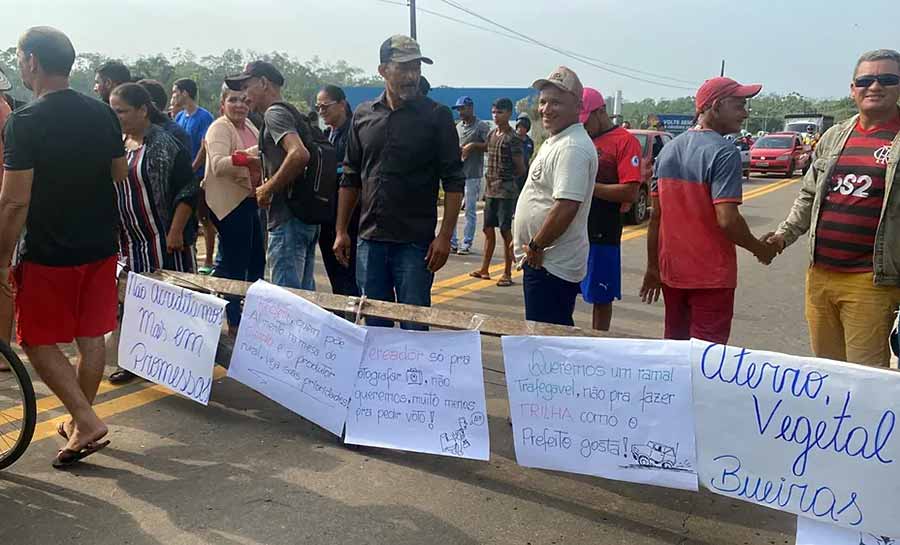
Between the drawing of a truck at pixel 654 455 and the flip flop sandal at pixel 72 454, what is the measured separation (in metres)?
2.36

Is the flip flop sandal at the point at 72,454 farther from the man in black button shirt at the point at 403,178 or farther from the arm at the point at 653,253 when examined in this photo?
the arm at the point at 653,253

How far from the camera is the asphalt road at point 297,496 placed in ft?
9.70

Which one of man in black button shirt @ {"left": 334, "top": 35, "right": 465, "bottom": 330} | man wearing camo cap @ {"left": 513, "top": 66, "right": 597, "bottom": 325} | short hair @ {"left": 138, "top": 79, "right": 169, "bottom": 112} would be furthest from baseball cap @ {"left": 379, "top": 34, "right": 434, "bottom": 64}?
short hair @ {"left": 138, "top": 79, "right": 169, "bottom": 112}

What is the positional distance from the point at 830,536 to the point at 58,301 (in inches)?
126

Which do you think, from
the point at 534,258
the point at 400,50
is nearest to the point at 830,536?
the point at 534,258

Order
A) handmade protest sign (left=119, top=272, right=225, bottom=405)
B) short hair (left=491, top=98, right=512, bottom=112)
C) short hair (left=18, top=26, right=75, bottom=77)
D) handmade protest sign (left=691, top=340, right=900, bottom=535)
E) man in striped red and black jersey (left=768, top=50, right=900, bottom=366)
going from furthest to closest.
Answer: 1. short hair (left=491, top=98, right=512, bottom=112)
2. handmade protest sign (left=119, top=272, right=225, bottom=405)
3. short hair (left=18, top=26, right=75, bottom=77)
4. man in striped red and black jersey (left=768, top=50, right=900, bottom=366)
5. handmade protest sign (left=691, top=340, right=900, bottom=535)

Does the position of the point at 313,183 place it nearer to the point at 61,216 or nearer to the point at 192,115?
the point at 61,216

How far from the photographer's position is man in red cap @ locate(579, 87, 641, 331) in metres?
4.48

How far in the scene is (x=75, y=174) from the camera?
3.31m

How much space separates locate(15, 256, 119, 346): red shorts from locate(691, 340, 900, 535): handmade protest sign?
2.64 meters

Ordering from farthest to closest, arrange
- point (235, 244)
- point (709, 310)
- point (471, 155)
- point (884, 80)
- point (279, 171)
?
1. point (471, 155)
2. point (235, 244)
3. point (279, 171)
4. point (709, 310)
5. point (884, 80)

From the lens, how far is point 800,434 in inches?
99.8

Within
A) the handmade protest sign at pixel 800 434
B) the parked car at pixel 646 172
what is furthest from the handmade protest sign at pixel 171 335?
the parked car at pixel 646 172

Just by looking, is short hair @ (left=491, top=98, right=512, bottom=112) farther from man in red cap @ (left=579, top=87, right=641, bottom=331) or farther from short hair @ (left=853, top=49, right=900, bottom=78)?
short hair @ (left=853, top=49, right=900, bottom=78)
